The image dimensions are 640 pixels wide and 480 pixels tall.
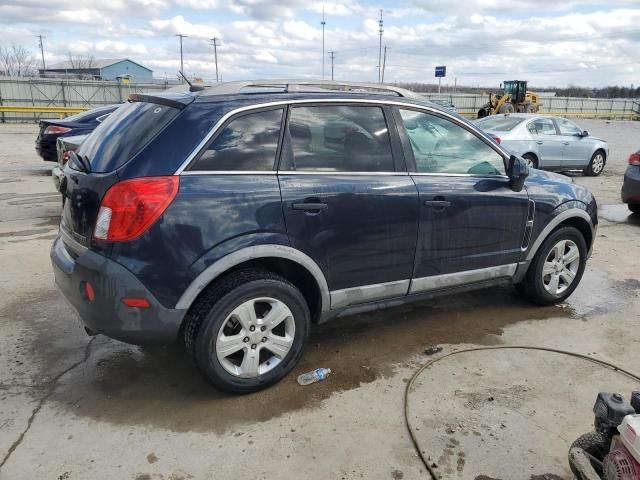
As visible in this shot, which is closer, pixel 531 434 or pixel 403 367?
pixel 531 434

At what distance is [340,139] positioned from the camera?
138 inches

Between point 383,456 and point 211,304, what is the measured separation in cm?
124

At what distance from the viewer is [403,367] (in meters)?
3.65

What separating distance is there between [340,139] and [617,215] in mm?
7237

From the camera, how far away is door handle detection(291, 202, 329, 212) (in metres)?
3.20

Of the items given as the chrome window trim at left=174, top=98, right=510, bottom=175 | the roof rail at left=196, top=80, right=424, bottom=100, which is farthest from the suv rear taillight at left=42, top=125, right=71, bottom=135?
the chrome window trim at left=174, top=98, right=510, bottom=175

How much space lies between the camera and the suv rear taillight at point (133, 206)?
2797 mm

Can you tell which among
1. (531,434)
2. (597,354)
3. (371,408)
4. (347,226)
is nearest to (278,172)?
(347,226)

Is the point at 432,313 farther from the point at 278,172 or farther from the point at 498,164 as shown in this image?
the point at 278,172

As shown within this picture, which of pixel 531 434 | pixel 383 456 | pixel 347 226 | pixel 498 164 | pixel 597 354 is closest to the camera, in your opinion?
pixel 383 456

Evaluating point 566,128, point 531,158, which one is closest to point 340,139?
point 531,158

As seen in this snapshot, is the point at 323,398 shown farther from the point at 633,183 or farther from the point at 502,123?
the point at 502,123

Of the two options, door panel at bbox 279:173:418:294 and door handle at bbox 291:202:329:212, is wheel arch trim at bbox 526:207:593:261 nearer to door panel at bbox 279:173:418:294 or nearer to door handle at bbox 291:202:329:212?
door panel at bbox 279:173:418:294

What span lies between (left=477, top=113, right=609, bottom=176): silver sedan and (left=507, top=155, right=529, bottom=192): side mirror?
768cm
